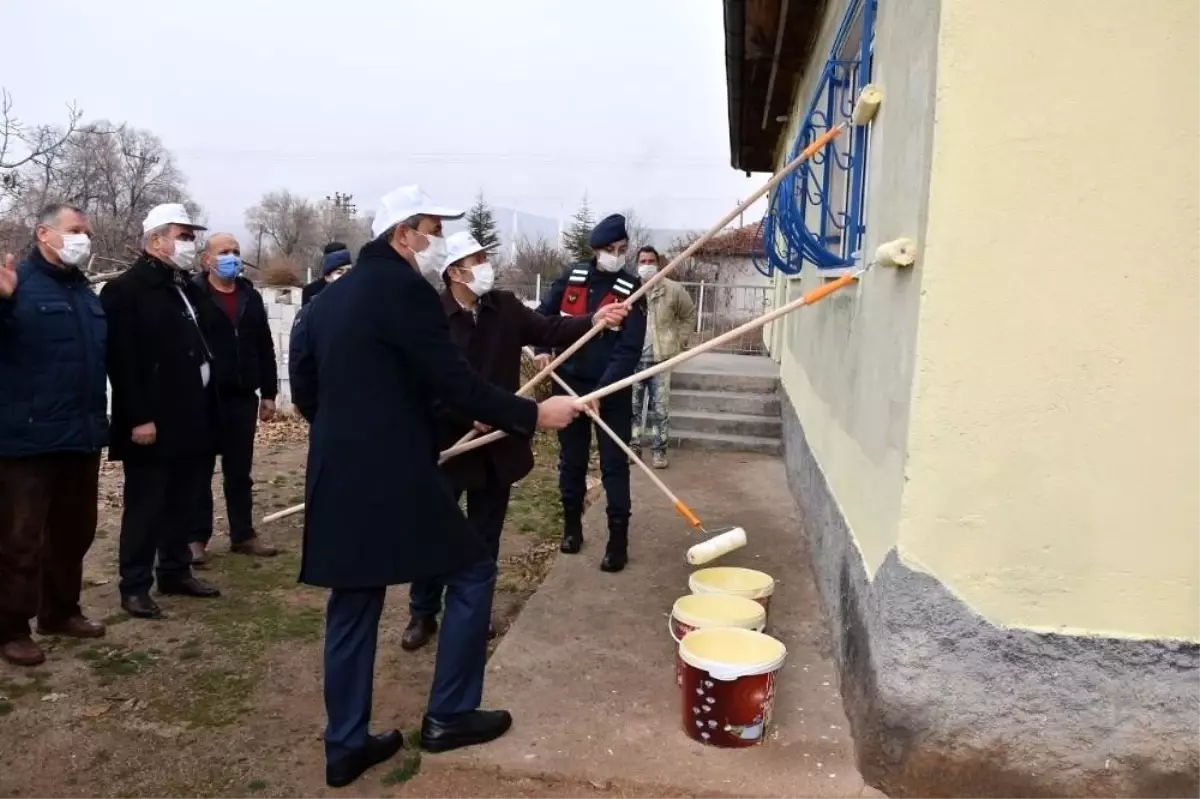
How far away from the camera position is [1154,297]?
2293 millimetres

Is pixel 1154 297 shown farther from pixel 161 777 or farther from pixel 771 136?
pixel 771 136

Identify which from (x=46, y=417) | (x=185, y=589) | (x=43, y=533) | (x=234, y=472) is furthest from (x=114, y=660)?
(x=234, y=472)

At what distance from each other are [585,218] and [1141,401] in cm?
3667

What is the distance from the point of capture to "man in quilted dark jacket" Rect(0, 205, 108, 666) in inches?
143

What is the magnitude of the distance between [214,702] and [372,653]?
1.03m

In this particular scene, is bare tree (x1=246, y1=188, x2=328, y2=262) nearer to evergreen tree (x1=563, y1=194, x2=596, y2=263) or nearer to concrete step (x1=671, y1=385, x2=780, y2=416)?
evergreen tree (x1=563, y1=194, x2=596, y2=263)

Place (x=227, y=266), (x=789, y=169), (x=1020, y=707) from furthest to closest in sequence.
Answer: (x=227, y=266) < (x=789, y=169) < (x=1020, y=707)

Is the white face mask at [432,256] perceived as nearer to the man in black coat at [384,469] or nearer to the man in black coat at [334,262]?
the man in black coat at [384,469]

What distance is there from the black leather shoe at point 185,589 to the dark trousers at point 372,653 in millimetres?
1932

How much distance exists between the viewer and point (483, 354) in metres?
3.84

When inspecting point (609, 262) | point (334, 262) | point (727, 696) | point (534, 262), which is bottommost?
point (727, 696)

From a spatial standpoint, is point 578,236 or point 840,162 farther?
point 578,236

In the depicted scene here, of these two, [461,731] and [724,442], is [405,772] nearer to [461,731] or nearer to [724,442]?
[461,731]

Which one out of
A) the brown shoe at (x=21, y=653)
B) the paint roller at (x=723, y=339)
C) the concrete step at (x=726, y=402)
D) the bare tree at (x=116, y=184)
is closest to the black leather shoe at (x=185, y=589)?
the brown shoe at (x=21, y=653)
